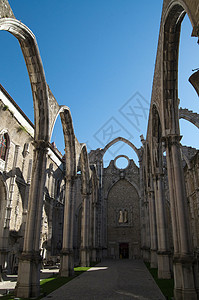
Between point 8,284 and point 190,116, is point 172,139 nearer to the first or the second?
point 8,284

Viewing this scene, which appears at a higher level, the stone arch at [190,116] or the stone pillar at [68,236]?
the stone arch at [190,116]

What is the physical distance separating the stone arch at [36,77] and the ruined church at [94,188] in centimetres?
4

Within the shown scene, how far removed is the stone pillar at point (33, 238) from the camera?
7.86 metres

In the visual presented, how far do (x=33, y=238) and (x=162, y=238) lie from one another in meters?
6.95

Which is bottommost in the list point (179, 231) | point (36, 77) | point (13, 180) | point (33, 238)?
point (33, 238)

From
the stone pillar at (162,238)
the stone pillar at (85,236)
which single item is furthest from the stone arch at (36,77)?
the stone pillar at (85,236)

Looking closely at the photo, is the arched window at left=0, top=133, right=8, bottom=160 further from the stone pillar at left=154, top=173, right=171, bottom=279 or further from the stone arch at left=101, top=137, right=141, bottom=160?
the stone arch at left=101, top=137, right=141, bottom=160


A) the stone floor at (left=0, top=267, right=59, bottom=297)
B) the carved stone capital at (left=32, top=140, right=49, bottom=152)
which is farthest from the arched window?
the stone floor at (left=0, top=267, right=59, bottom=297)

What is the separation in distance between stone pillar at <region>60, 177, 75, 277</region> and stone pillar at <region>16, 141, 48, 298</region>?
4335 mm

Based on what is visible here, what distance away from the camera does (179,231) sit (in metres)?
8.19

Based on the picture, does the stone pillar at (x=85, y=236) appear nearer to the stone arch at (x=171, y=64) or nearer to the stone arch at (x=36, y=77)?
the stone arch at (x=36, y=77)

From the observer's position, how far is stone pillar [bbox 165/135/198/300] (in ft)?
23.7

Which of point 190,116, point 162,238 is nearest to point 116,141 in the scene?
point 190,116

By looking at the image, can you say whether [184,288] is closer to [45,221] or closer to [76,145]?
[76,145]
